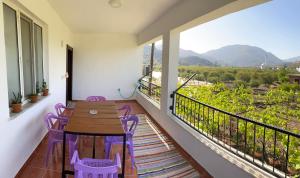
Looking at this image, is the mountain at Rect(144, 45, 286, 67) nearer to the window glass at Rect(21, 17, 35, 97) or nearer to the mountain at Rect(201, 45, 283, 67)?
the mountain at Rect(201, 45, 283, 67)

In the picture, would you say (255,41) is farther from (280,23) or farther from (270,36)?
(280,23)

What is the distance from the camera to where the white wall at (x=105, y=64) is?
7.18 metres

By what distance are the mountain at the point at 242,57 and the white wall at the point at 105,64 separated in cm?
399

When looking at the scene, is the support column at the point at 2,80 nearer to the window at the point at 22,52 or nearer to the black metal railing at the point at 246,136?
the window at the point at 22,52

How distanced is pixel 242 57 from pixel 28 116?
3.14 meters

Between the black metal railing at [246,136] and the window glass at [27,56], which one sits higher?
the window glass at [27,56]

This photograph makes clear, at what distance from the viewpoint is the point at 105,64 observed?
734 cm

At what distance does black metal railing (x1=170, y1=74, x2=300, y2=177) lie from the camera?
186 centimetres

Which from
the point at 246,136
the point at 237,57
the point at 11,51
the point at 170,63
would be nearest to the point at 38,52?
the point at 11,51

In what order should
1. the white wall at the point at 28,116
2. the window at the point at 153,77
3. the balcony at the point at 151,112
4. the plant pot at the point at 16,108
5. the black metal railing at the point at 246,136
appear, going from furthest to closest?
1. the window at the point at 153,77
2. the plant pot at the point at 16,108
3. the balcony at the point at 151,112
4. the white wall at the point at 28,116
5. the black metal railing at the point at 246,136

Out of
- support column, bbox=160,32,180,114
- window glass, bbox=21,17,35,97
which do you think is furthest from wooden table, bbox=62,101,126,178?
support column, bbox=160,32,180,114

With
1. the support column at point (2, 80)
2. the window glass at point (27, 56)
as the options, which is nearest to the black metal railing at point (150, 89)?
the window glass at point (27, 56)

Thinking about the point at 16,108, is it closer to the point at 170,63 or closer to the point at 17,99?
the point at 17,99

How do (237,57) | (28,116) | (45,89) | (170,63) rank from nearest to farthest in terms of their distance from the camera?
1. (28,116)
2. (237,57)
3. (45,89)
4. (170,63)
